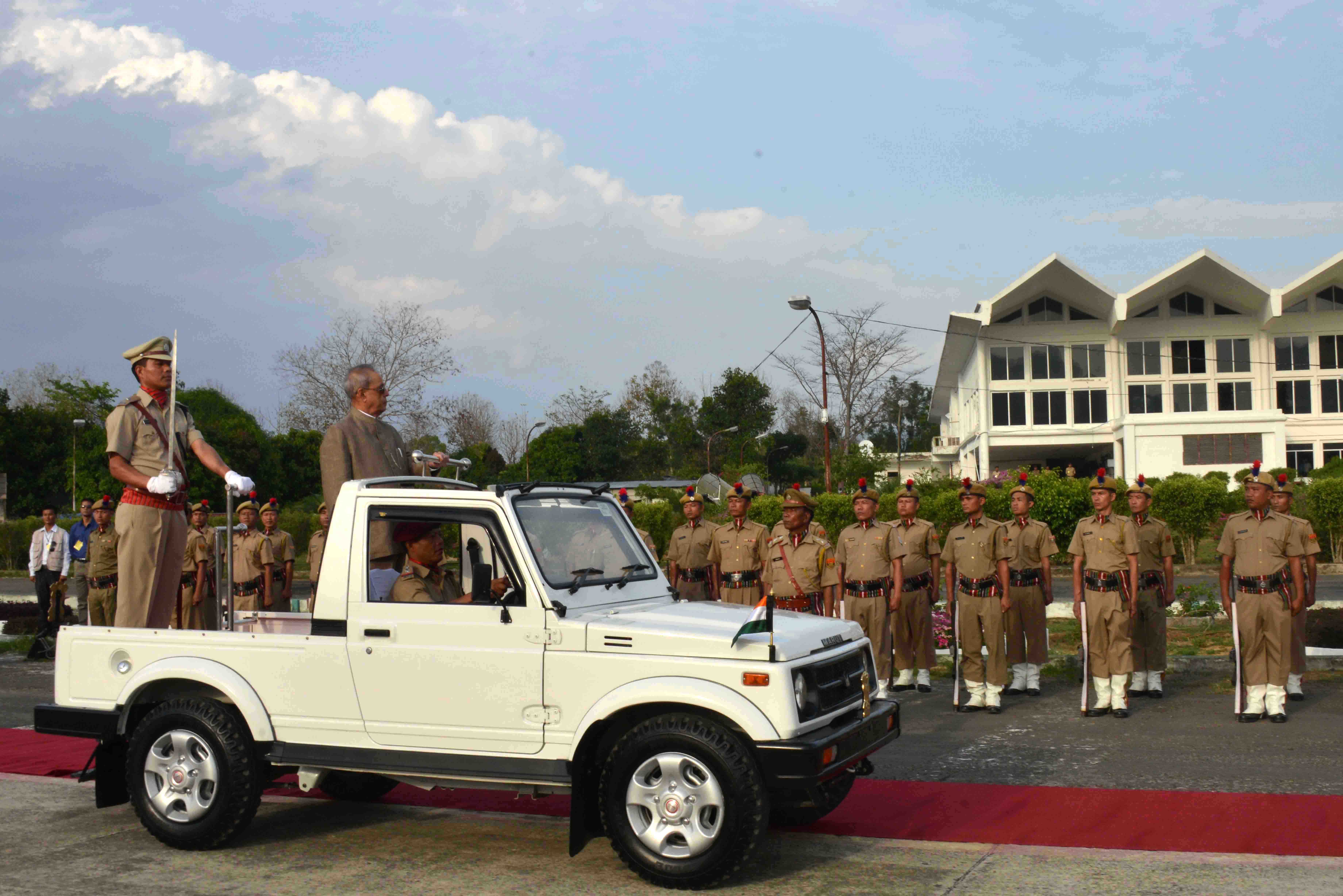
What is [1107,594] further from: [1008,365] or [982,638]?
[1008,365]

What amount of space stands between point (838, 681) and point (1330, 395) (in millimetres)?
58137

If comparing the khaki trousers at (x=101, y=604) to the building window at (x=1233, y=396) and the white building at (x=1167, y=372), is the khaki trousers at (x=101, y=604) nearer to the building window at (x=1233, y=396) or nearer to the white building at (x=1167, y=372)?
the white building at (x=1167, y=372)

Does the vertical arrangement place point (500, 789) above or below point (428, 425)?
below

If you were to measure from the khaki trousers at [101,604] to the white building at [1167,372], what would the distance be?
44.1 metres

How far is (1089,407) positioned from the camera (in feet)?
181

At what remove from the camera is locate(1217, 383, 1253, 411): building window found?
54438 millimetres

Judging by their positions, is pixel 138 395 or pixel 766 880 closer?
pixel 766 880

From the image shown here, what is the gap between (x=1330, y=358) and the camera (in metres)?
54.9

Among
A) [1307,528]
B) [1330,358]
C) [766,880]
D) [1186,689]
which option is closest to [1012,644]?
[1186,689]

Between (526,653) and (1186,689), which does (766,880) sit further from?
(1186,689)

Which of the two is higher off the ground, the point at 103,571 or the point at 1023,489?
the point at 1023,489

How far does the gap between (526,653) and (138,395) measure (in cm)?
326

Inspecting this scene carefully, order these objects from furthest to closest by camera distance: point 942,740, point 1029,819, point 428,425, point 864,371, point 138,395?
point 864,371
point 428,425
point 942,740
point 138,395
point 1029,819

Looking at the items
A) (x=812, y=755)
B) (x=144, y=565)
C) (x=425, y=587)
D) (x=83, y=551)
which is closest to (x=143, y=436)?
(x=144, y=565)
